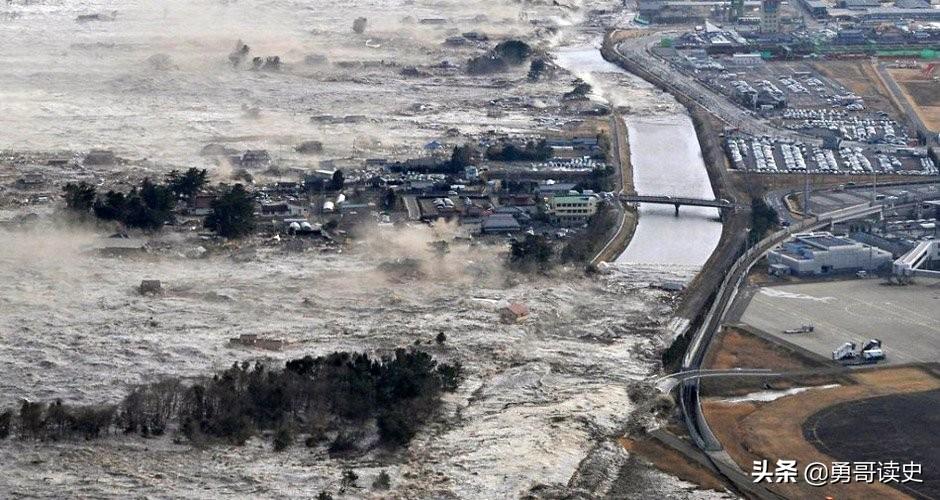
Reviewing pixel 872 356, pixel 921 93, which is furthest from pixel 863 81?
pixel 872 356

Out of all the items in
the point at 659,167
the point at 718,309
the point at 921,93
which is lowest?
the point at 921,93

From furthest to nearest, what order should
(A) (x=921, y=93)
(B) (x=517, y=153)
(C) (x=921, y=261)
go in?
(A) (x=921, y=93) → (B) (x=517, y=153) → (C) (x=921, y=261)

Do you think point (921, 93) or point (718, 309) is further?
point (921, 93)

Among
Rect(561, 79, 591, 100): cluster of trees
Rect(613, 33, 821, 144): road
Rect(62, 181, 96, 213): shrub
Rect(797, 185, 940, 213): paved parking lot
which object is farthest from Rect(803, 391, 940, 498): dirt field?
Rect(561, 79, 591, 100): cluster of trees

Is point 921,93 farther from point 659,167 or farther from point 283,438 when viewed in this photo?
point 283,438

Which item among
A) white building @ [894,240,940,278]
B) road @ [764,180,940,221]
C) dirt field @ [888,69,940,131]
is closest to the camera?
white building @ [894,240,940,278]

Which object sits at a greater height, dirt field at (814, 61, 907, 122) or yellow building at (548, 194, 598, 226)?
yellow building at (548, 194, 598, 226)

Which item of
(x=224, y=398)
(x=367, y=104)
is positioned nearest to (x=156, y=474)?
(x=224, y=398)

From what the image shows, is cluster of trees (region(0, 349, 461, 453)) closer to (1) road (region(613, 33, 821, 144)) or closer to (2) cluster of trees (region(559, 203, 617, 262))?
(2) cluster of trees (region(559, 203, 617, 262))
